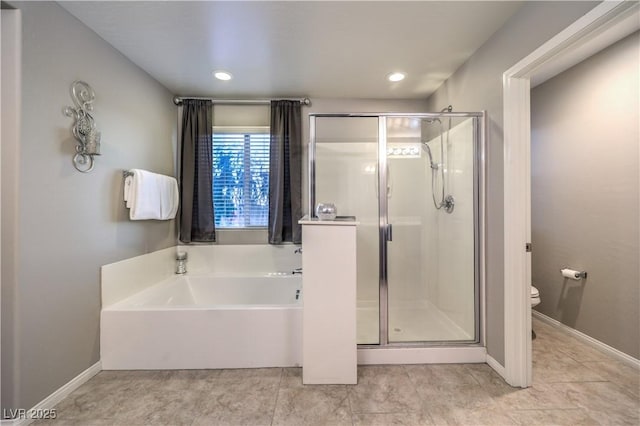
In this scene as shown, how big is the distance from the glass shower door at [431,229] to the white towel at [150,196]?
1.98 meters

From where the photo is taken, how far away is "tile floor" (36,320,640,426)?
1396mm

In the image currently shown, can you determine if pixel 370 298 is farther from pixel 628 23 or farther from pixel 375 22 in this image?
pixel 628 23

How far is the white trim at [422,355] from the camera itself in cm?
191

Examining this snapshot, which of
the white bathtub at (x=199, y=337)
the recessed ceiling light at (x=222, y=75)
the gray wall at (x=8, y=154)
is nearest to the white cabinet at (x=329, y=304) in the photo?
the white bathtub at (x=199, y=337)

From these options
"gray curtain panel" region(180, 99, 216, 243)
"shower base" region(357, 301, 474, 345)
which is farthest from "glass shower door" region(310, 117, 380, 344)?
"gray curtain panel" region(180, 99, 216, 243)

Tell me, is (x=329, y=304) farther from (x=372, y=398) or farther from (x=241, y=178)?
(x=241, y=178)

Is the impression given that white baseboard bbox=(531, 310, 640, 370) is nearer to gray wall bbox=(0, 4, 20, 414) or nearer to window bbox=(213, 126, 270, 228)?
window bbox=(213, 126, 270, 228)

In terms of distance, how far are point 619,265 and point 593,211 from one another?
1.47ft

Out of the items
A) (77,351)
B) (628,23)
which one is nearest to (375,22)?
(628,23)

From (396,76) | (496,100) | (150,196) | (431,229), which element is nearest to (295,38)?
(396,76)

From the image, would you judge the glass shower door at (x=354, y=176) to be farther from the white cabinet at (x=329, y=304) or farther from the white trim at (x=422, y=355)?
the white cabinet at (x=329, y=304)

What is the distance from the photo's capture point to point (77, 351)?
5.43 ft

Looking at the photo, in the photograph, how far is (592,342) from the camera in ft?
6.88

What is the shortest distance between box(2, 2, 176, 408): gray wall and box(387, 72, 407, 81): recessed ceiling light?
225 centimetres
